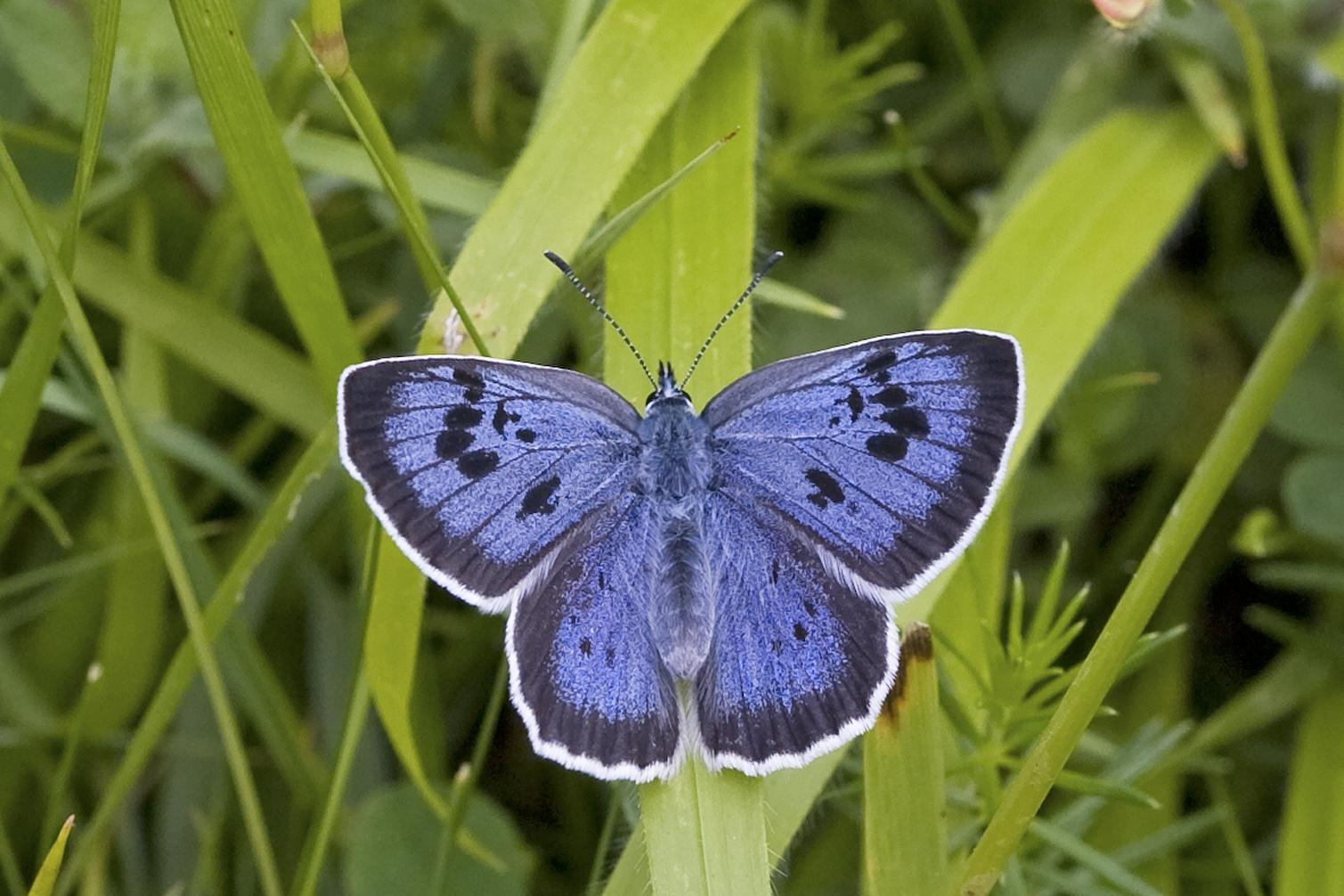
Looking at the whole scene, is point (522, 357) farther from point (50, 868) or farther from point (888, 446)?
point (50, 868)

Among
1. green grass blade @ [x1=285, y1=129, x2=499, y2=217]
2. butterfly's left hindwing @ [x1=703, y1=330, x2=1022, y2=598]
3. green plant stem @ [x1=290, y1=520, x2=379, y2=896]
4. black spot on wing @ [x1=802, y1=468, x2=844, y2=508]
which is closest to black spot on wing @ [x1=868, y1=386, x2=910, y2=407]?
butterfly's left hindwing @ [x1=703, y1=330, x2=1022, y2=598]

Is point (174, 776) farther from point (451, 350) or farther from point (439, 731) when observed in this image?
point (451, 350)

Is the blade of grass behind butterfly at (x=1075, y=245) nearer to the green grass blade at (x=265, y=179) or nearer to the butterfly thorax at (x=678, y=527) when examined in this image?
the butterfly thorax at (x=678, y=527)

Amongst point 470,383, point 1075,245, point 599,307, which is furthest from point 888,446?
point 1075,245

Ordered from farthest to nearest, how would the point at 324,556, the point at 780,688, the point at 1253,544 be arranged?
the point at 324,556, the point at 1253,544, the point at 780,688

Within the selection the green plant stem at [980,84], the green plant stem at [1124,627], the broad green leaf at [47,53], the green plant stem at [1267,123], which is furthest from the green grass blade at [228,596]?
the green plant stem at [1267,123]

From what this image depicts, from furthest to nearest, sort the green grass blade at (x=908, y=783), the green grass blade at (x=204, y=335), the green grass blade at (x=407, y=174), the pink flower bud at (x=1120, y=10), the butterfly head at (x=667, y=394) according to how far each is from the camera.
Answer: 1. the green grass blade at (x=204, y=335)
2. the green grass blade at (x=407, y=174)
3. the pink flower bud at (x=1120, y=10)
4. the butterfly head at (x=667, y=394)
5. the green grass blade at (x=908, y=783)

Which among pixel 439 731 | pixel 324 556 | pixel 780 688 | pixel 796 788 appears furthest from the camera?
pixel 324 556

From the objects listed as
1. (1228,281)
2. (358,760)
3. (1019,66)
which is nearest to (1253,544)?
(1228,281)
